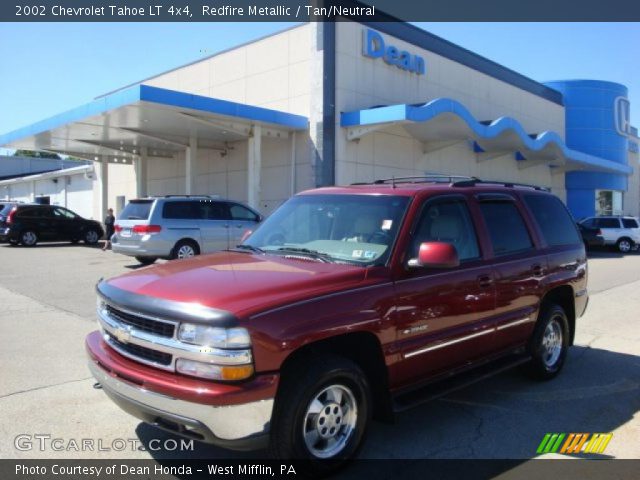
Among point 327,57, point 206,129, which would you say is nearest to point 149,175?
point 206,129

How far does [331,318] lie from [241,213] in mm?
12271

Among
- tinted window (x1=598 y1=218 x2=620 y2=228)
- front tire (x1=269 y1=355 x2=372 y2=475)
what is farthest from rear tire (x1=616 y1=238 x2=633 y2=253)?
front tire (x1=269 y1=355 x2=372 y2=475)

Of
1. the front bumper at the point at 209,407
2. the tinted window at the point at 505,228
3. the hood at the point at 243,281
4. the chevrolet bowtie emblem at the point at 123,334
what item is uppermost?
the tinted window at the point at 505,228

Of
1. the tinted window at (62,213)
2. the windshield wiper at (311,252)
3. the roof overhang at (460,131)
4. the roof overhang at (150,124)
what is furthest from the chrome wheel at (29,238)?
the windshield wiper at (311,252)

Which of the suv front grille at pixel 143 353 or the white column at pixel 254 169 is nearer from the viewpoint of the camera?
the suv front grille at pixel 143 353

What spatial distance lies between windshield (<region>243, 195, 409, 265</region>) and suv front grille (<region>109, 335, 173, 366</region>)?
1347 millimetres

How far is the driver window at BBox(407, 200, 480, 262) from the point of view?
4.26 metres

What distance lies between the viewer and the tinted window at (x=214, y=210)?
14.4 m

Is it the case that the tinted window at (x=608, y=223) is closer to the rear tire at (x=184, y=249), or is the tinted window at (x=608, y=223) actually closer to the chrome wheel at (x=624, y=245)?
the chrome wheel at (x=624, y=245)

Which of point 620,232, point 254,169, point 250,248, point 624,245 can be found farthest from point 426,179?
point 624,245

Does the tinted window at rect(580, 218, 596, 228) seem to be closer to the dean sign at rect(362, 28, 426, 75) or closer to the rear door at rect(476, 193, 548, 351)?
the dean sign at rect(362, 28, 426, 75)

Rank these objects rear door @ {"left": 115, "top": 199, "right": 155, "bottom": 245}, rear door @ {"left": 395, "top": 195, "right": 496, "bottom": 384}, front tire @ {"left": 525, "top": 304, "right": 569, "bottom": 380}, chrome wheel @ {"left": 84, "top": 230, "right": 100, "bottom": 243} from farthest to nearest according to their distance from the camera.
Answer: chrome wheel @ {"left": 84, "top": 230, "right": 100, "bottom": 243}
rear door @ {"left": 115, "top": 199, "right": 155, "bottom": 245}
front tire @ {"left": 525, "top": 304, "right": 569, "bottom": 380}
rear door @ {"left": 395, "top": 195, "right": 496, "bottom": 384}

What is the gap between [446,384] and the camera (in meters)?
4.14

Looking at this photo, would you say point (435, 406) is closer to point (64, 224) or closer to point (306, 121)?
point (306, 121)
